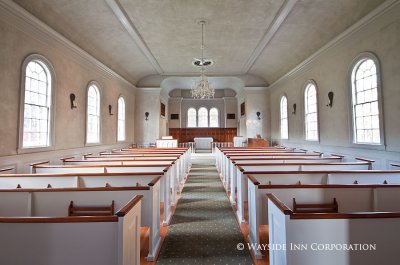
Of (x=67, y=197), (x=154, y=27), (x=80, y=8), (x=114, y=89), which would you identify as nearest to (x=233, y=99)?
(x=114, y=89)

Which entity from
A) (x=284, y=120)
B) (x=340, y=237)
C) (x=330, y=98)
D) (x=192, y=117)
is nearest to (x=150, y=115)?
(x=192, y=117)

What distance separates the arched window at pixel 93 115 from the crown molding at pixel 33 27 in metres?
1.08

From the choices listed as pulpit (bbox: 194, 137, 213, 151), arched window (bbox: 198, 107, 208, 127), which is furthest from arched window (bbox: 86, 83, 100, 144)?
arched window (bbox: 198, 107, 208, 127)

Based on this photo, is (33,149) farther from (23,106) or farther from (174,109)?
(174,109)

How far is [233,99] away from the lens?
16.7m

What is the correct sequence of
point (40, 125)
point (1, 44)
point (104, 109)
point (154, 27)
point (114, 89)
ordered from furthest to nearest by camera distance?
point (114, 89), point (104, 109), point (154, 27), point (40, 125), point (1, 44)

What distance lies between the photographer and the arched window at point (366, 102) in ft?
16.6

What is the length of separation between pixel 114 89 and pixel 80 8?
4300 mm

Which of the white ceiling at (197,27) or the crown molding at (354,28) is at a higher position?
the white ceiling at (197,27)

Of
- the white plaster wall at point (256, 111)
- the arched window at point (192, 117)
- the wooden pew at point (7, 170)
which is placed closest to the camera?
the wooden pew at point (7, 170)

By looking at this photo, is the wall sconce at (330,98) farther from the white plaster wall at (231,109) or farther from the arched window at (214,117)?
the arched window at (214,117)

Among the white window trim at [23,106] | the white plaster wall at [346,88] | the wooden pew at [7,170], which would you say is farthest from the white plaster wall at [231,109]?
the wooden pew at [7,170]

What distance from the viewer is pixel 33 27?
494cm

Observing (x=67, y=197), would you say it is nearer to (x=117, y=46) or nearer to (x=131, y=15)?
(x=131, y=15)
